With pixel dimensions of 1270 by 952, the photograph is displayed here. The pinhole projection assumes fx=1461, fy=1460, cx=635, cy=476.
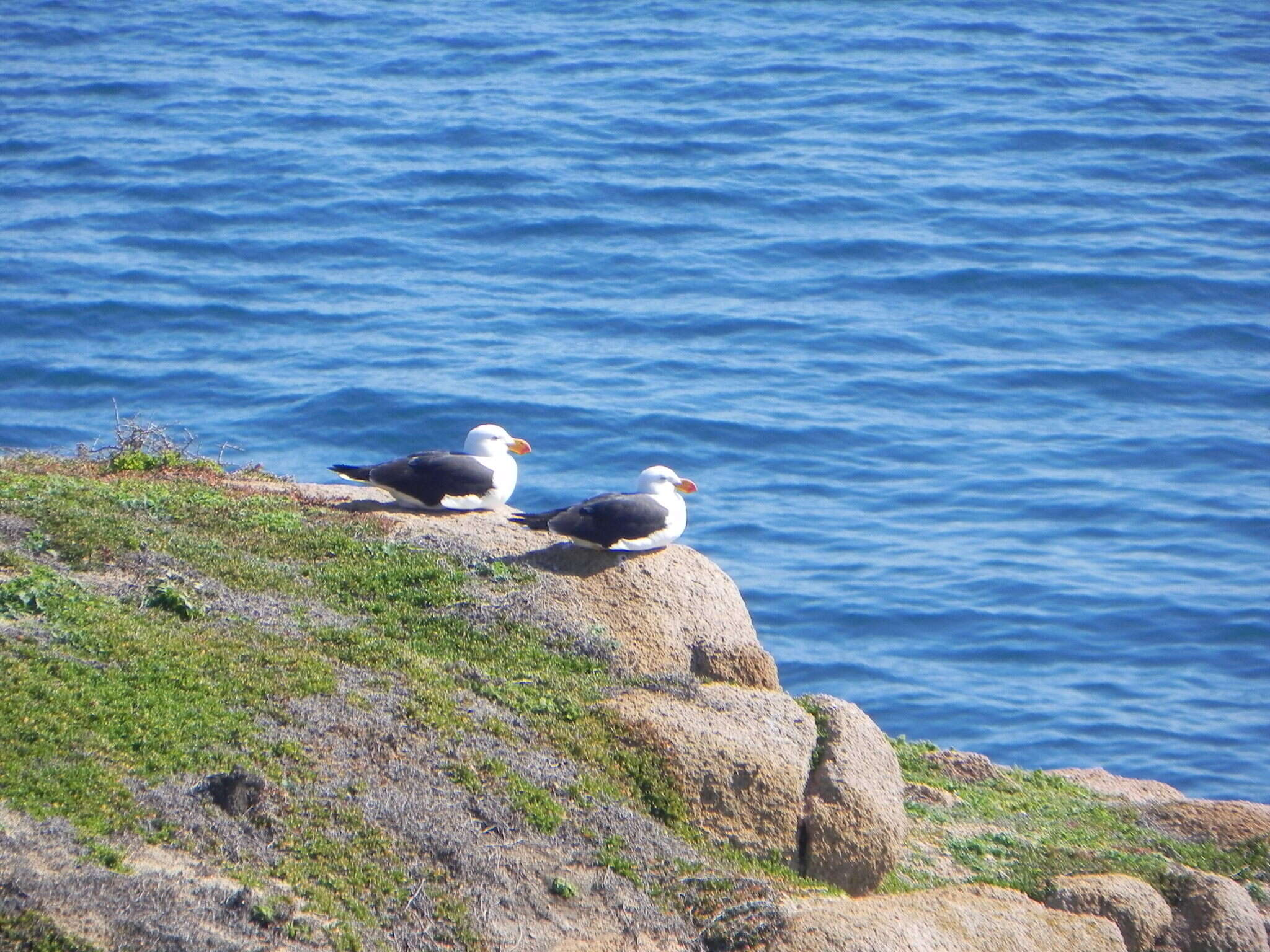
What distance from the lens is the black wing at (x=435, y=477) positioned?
1225 centimetres

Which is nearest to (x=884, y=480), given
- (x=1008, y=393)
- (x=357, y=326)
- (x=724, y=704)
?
(x=1008, y=393)

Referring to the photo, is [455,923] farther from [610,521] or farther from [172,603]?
[610,521]

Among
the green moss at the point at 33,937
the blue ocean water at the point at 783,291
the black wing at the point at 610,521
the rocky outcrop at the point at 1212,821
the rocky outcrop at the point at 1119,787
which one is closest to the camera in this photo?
the green moss at the point at 33,937

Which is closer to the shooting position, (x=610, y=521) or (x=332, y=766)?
(x=332, y=766)

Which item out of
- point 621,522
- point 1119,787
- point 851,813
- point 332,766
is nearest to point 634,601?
point 621,522

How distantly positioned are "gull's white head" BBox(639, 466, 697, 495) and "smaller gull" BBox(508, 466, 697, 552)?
82 millimetres

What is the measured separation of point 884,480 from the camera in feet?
77.3

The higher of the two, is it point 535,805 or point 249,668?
point 249,668

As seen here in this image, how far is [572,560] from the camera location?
36.2ft

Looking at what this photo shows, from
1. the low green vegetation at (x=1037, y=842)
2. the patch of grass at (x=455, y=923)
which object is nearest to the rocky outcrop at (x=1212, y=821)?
the low green vegetation at (x=1037, y=842)

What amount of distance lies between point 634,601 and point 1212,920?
4.34 m

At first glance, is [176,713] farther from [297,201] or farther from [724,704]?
[297,201]

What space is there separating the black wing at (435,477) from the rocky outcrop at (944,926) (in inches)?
221

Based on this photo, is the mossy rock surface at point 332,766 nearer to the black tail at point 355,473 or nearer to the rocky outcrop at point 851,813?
the rocky outcrop at point 851,813
